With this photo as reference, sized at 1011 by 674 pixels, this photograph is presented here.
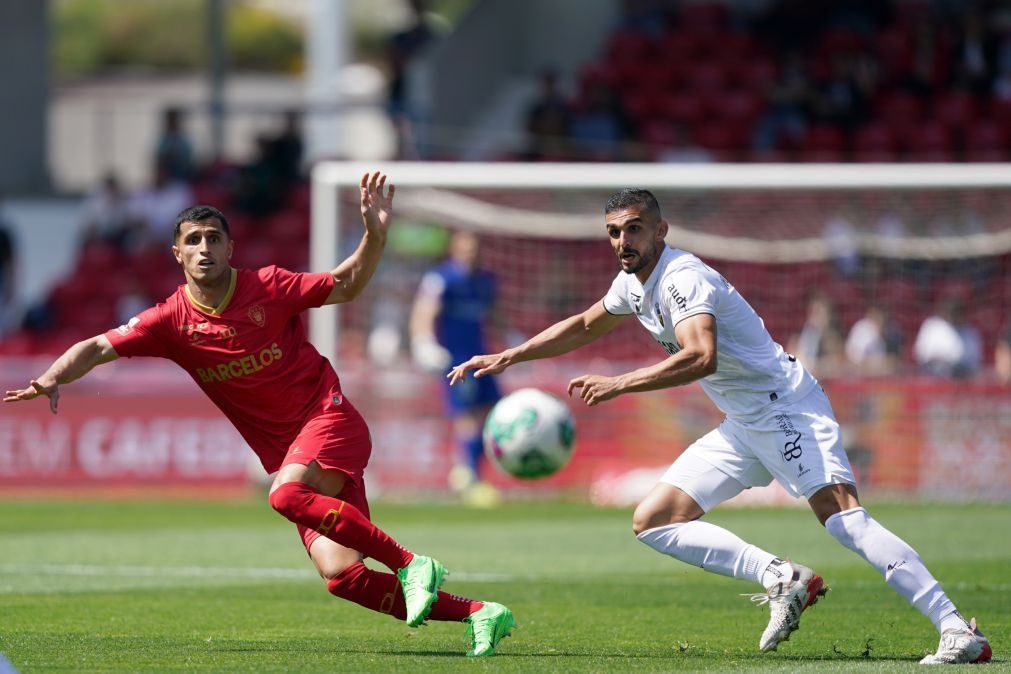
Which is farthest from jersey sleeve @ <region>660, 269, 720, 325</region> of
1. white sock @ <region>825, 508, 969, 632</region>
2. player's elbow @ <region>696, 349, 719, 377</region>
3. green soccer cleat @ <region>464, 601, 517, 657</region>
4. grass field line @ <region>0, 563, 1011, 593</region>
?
grass field line @ <region>0, 563, 1011, 593</region>

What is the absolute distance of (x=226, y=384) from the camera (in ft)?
26.7

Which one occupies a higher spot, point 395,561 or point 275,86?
point 275,86

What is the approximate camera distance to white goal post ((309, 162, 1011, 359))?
1698 cm

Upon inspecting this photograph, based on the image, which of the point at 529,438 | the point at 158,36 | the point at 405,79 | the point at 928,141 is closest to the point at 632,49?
the point at 405,79

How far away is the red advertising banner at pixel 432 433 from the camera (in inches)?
699

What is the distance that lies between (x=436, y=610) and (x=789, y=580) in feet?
5.13

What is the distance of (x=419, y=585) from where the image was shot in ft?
24.6

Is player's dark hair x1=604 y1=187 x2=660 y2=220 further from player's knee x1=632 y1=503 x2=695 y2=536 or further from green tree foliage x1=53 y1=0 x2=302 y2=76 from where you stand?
green tree foliage x1=53 y1=0 x2=302 y2=76

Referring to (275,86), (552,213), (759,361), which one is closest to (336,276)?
(759,361)

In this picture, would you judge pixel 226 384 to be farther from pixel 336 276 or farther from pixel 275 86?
pixel 275 86

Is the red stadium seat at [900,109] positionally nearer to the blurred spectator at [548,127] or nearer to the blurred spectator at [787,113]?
the blurred spectator at [787,113]

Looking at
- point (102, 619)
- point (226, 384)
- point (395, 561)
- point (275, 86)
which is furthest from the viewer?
point (275, 86)

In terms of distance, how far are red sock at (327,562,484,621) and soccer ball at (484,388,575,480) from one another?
53.2 inches

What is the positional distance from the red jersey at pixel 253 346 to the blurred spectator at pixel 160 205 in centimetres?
1699
